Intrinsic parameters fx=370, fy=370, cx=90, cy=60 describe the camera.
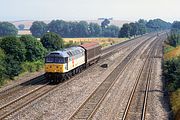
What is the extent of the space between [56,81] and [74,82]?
1.87 m

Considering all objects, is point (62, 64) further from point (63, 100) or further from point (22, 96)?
point (63, 100)

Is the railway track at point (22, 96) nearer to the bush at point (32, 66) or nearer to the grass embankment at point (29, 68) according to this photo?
the grass embankment at point (29, 68)

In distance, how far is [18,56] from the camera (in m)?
43.2

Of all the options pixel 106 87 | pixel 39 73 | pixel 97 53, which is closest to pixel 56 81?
pixel 106 87

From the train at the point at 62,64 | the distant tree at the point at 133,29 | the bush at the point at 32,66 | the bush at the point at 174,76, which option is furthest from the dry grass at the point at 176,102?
the distant tree at the point at 133,29

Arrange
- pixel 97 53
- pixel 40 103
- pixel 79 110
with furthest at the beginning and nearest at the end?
1. pixel 97 53
2. pixel 40 103
3. pixel 79 110

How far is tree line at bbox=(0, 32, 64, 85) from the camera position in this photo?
38544 millimetres

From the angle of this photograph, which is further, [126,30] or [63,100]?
[126,30]

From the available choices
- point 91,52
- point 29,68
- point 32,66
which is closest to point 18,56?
point 29,68

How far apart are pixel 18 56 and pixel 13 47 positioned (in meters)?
1.50

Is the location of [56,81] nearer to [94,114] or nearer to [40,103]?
[40,103]

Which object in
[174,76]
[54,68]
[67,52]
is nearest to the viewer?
[174,76]

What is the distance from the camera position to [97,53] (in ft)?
183

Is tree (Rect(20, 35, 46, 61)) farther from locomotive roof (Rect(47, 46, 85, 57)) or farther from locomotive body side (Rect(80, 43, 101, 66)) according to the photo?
locomotive roof (Rect(47, 46, 85, 57))
